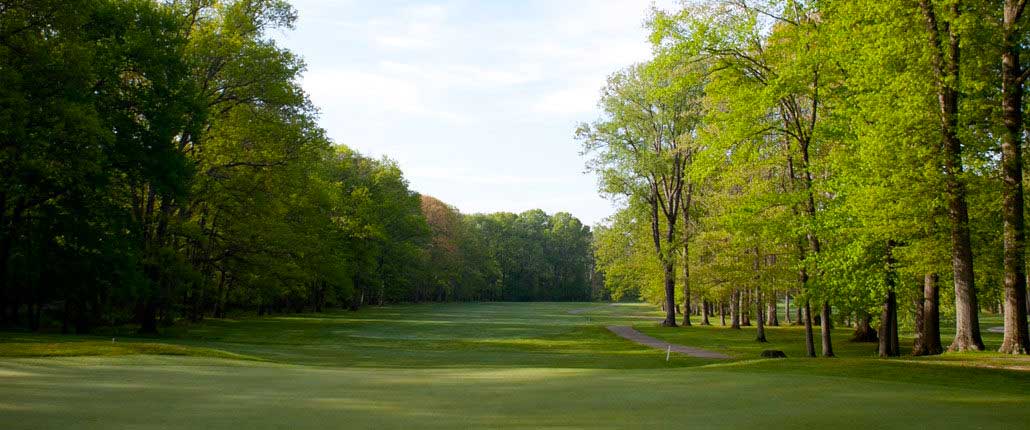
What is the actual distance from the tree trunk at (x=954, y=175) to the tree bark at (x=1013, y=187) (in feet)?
3.02

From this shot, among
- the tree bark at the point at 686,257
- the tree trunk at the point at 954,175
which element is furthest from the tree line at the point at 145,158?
the tree trunk at the point at 954,175

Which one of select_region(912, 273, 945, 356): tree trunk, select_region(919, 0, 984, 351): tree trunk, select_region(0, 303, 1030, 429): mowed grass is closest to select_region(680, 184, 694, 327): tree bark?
select_region(912, 273, 945, 356): tree trunk

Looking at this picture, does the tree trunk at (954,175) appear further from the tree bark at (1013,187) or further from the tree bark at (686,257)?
the tree bark at (686,257)

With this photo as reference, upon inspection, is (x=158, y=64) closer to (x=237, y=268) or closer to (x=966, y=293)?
(x=237, y=268)

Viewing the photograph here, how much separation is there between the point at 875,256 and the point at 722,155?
6.27 metres

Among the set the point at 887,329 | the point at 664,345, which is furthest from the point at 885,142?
the point at 664,345

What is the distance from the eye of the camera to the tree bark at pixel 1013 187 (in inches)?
724

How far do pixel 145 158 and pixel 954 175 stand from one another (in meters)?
29.8

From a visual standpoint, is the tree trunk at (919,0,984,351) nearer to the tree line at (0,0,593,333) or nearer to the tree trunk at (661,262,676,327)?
the tree line at (0,0,593,333)

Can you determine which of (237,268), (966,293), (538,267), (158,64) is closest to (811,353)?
(966,293)

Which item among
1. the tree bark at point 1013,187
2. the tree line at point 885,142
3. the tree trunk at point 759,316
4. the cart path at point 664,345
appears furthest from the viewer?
the tree trunk at point 759,316

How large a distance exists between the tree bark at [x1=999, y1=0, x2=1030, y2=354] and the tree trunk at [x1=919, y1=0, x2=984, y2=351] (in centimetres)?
92

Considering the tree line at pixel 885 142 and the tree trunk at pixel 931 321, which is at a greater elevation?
the tree line at pixel 885 142

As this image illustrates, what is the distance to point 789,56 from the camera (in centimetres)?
2653
